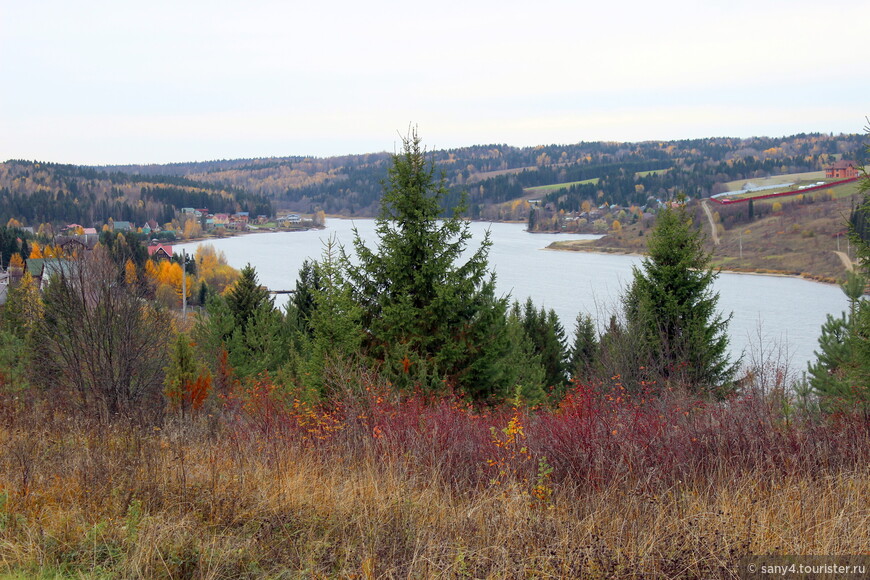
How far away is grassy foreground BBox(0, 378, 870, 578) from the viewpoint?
2.87 meters

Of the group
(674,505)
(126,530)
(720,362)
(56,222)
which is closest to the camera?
(126,530)

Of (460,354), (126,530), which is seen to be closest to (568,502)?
(126,530)

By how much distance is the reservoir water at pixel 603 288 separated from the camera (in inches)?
1382

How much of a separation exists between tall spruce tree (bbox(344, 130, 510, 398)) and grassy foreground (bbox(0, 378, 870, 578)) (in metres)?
6.31

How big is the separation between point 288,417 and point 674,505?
4.25 m

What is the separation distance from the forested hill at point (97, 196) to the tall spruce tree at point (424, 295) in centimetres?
12026

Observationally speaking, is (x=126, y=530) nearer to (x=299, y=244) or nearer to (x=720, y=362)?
(x=720, y=362)

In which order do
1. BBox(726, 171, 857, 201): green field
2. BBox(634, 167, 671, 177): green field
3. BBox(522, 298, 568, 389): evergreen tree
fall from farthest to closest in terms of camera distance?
BBox(634, 167, 671, 177): green field → BBox(726, 171, 857, 201): green field → BBox(522, 298, 568, 389): evergreen tree

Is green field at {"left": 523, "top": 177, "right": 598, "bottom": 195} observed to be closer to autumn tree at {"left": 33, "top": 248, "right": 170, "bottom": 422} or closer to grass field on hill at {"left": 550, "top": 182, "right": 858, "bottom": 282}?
grass field on hill at {"left": 550, "top": 182, "right": 858, "bottom": 282}

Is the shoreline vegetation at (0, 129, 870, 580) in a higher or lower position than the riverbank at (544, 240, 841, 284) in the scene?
higher

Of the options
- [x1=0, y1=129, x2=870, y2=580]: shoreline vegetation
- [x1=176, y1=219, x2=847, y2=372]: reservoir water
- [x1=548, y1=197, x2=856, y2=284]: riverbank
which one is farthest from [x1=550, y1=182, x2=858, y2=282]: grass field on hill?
[x1=0, y1=129, x2=870, y2=580]: shoreline vegetation

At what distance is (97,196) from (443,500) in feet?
516

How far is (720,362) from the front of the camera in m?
14.8

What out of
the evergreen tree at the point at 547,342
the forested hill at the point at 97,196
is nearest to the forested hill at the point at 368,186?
the forested hill at the point at 97,196
